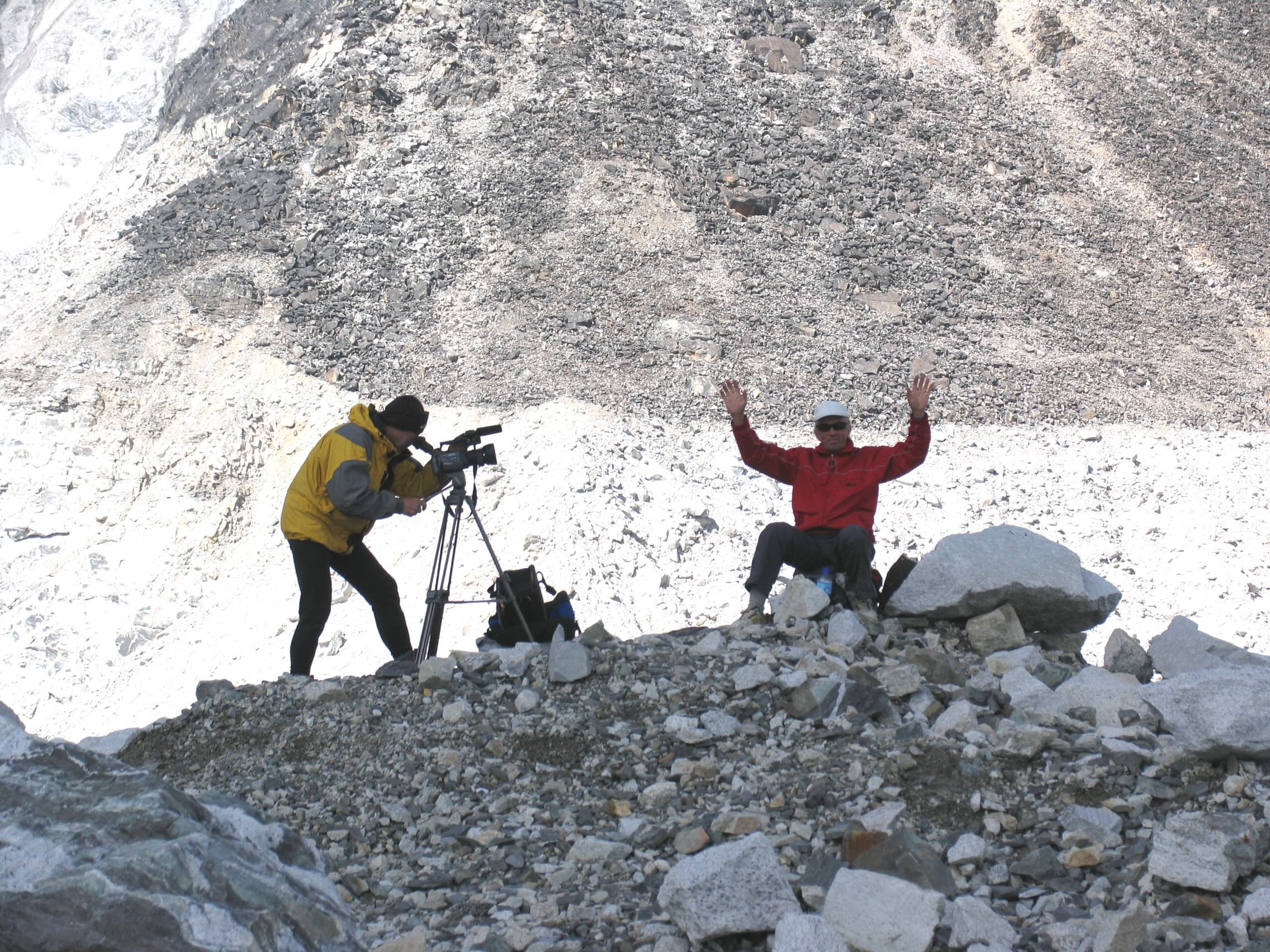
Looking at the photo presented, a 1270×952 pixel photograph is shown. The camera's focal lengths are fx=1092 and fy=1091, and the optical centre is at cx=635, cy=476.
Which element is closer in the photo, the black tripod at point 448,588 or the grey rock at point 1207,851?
the grey rock at point 1207,851

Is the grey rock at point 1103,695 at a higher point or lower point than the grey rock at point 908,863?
lower

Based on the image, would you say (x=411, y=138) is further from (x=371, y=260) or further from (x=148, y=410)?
(x=148, y=410)

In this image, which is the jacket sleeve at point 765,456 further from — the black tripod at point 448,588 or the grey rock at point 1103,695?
the grey rock at point 1103,695

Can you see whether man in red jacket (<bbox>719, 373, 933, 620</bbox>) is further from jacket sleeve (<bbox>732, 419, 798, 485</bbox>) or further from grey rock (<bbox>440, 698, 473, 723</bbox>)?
grey rock (<bbox>440, 698, 473, 723</bbox>)

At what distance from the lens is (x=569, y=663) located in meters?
4.86

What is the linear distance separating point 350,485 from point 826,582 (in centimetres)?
236

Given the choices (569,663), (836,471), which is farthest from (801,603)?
(569,663)

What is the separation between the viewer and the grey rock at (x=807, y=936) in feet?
9.27

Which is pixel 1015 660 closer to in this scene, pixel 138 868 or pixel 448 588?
pixel 448 588

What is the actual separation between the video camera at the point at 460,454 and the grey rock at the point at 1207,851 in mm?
3262

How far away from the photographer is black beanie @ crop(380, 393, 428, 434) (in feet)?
16.8

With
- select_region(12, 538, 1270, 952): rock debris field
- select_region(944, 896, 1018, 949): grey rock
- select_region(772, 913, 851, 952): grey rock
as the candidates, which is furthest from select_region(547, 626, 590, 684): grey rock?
select_region(944, 896, 1018, 949): grey rock

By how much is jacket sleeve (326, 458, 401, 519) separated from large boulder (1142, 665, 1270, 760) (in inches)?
130

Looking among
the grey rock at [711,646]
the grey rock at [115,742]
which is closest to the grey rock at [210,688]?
the grey rock at [115,742]
